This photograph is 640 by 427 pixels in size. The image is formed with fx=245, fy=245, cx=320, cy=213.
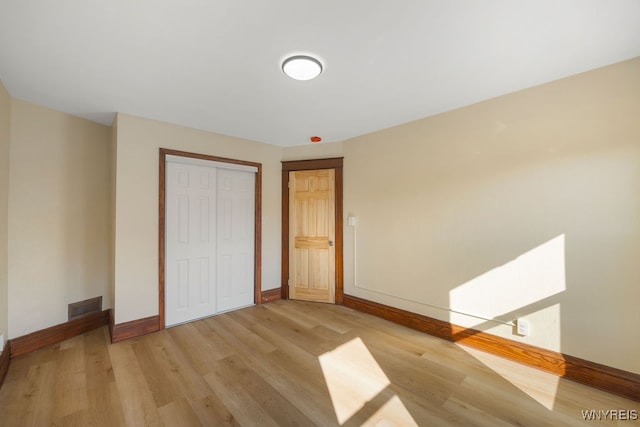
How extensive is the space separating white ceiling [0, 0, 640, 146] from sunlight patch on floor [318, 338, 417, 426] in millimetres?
2463

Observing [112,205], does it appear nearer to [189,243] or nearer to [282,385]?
[189,243]

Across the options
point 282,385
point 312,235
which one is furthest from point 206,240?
point 282,385

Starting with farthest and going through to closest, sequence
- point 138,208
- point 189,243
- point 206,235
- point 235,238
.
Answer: point 235,238
point 206,235
point 189,243
point 138,208

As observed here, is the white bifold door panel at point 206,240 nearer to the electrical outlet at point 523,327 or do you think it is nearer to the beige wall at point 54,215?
the beige wall at point 54,215

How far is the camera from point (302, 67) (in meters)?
1.80

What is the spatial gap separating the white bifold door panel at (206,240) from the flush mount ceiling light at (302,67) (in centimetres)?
194

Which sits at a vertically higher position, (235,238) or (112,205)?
(112,205)

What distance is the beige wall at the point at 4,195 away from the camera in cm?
215

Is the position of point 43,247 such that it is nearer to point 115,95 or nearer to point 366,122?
point 115,95

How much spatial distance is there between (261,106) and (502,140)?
238cm

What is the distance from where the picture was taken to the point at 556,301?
204cm

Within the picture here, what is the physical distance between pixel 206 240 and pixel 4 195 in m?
1.80

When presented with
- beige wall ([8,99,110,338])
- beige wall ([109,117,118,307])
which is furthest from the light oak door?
beige wall ([8,99,110,338])

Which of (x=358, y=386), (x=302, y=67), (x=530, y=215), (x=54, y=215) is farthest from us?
(x=54, y=215)
